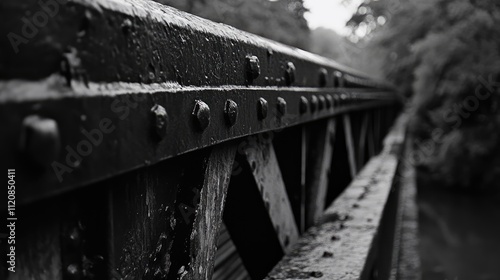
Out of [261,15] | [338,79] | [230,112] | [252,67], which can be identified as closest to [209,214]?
[230,112]

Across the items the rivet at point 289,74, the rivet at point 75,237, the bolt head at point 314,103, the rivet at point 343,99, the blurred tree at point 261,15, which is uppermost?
the blurred tree at point 261,15

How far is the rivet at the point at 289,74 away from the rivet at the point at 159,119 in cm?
73

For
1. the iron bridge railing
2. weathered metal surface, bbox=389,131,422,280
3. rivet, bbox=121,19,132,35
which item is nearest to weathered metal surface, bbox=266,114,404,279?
the iron bridge railing

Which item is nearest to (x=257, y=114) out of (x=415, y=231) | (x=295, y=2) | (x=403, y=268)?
(x=403, y=268)

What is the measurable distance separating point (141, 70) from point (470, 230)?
7598 mm

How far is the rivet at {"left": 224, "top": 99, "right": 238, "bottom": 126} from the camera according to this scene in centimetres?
91

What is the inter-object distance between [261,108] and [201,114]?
0.33 m

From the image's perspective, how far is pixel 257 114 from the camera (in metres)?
1.10

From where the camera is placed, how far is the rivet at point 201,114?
0.78 meters

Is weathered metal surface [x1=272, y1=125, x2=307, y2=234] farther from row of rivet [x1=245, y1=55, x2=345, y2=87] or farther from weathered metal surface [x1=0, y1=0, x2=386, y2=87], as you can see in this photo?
weathered metal surface [x1=0, y1=0, x2=386, y2=87]

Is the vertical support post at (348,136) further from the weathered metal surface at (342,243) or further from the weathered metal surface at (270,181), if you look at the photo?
the weathered metal surface at (270,181)

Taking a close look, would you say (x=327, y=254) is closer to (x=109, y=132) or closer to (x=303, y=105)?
(x=303, y=105)

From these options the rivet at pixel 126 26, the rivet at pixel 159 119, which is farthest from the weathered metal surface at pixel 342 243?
the rivet at pixel 126 26

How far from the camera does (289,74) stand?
137 cm
